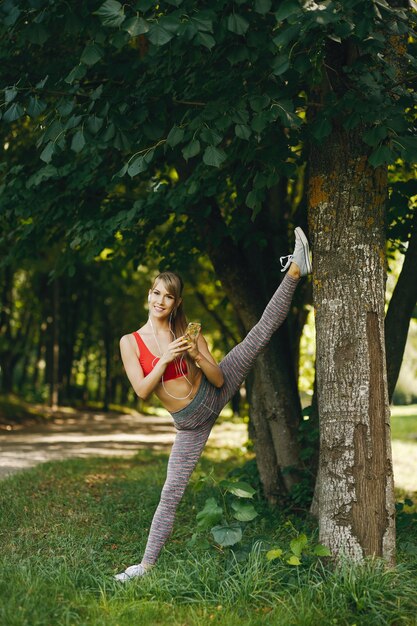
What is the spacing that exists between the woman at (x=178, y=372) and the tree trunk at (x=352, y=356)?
28cm

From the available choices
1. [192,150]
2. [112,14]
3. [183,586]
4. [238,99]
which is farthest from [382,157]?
[183,586]

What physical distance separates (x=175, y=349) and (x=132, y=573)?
1515 millimetres

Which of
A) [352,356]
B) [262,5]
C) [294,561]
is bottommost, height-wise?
[294,561]

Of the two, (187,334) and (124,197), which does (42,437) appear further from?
(187,334)

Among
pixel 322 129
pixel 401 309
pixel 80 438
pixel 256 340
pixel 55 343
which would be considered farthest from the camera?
pixel 55 343

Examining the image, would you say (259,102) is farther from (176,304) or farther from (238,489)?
(238,489)

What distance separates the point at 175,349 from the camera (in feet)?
16.4

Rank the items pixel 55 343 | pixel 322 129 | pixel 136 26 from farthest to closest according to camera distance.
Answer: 1. pixel 55 343
2. pixel 322 129
3. pixel 136 26

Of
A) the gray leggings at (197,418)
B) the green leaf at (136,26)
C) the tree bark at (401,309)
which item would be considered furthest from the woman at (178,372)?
the green leaf at (136,26)

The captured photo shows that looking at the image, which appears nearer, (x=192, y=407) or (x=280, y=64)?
(x=280, y=64)

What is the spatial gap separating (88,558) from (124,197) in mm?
4367

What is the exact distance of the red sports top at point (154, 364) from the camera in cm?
521

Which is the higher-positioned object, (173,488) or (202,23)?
(202,23)

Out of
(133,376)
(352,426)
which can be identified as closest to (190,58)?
(133,376)
